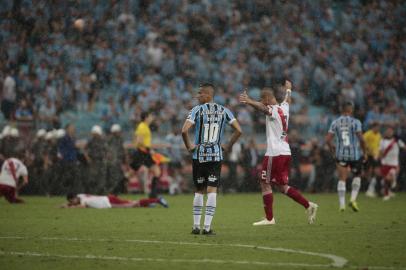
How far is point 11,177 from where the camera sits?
71.7ft

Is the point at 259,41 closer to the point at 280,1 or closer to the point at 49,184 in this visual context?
the point at 280,1

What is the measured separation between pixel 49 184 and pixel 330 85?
38.1 feet

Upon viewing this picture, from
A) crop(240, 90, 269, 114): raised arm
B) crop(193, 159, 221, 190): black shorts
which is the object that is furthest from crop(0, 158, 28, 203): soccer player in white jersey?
crop(193, 159, 221, 190): black shorts

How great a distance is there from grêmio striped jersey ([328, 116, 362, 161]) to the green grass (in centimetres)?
131

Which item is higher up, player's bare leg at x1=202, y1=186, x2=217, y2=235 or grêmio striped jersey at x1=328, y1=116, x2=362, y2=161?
grêmio striped jersey at x1=328, y1=116, x2=362, y2=161

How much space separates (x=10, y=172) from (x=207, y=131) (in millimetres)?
10108

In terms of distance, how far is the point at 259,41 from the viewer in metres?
33.7

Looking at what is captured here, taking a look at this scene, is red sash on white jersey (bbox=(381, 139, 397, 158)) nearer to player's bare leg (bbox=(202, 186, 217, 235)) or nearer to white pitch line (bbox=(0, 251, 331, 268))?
player's bare leg (bbox=(202, 186, 217, 235))

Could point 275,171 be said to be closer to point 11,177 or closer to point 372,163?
point 11,177

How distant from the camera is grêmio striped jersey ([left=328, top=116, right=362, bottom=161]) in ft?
62.4

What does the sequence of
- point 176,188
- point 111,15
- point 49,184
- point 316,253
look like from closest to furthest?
point 316,253
point 49,184
point 176,188
point 111,15

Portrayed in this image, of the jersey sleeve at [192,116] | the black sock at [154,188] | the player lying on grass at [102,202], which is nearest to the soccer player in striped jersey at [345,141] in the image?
the player lying on grass at [102,202]

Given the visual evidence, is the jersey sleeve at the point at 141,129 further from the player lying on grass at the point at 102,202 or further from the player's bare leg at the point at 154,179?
the player lying on grass at the point at 102,202

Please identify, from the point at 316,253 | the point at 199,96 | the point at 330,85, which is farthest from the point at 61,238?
the point at 330,85
